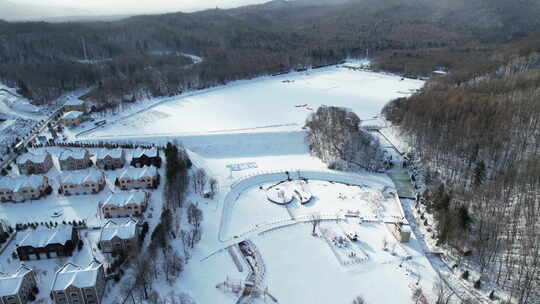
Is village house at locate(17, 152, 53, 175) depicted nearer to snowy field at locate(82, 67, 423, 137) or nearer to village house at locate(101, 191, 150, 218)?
snowy field at locate(82, 67, 423, 137)

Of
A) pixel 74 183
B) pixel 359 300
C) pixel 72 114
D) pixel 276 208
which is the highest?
pixel 72 114

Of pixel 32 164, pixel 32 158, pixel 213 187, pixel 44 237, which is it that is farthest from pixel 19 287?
pixel 32 158

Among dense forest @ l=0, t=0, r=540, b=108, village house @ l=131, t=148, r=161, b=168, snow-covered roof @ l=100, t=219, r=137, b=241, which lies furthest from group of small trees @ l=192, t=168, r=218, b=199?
dense forest @ l=0, t=0, r=540, b=108

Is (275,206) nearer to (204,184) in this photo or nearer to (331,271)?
(204,184)

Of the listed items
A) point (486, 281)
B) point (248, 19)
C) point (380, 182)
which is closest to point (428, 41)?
point (248, 19)

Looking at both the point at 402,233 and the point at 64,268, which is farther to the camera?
the point at 402,233

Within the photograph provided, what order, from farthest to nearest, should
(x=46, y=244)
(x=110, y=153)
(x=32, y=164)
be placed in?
(x=110, y=153) → (x=32, y=164) → (x=46, y=244)

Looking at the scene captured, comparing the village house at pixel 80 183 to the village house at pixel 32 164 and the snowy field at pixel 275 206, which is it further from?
the snowy field at pixel 275 206
